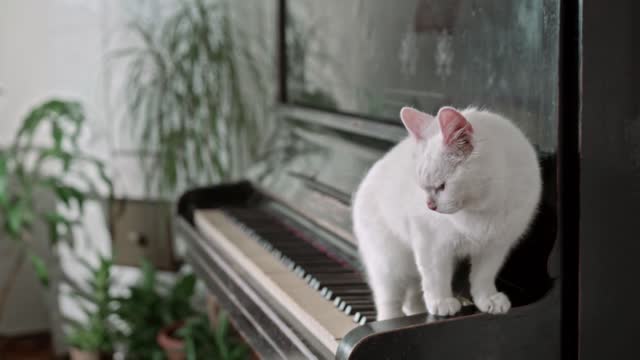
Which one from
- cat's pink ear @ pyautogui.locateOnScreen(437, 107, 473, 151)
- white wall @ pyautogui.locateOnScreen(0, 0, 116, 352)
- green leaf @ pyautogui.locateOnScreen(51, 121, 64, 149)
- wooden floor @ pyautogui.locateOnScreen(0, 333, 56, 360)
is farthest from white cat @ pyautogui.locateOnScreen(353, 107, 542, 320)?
wooden floor @ pyautogui.locateOnScreen(0, 333, 56, 360)

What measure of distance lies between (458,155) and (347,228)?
2.16 ft

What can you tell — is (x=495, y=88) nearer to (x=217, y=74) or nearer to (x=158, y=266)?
(x=217, y=74)

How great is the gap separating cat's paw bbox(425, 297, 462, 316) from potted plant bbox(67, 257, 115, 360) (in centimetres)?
201

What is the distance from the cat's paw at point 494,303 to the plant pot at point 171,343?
67.7 inches

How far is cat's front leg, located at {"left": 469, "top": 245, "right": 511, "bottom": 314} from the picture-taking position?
1.17m

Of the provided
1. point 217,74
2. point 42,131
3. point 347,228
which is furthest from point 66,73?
point 347,228

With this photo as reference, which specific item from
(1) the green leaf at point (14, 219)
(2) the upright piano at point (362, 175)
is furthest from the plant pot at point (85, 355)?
(2) the upright piano at point (362, 175)

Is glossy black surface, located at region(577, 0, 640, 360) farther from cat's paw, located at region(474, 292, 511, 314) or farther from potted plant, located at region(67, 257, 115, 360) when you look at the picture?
potted plant, located at region(67, 257, 115, 360)

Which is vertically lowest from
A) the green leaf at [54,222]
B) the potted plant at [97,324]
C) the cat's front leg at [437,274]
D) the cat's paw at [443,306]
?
the potted plant at [97,324]

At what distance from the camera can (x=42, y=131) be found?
3.54 m

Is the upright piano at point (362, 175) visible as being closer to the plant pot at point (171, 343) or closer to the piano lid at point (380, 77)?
the piano lid at point (380, 77)

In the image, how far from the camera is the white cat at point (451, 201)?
1076mm

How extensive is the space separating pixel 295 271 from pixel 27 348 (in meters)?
2.36

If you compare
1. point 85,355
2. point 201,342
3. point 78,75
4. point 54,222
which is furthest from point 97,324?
point 78,75
